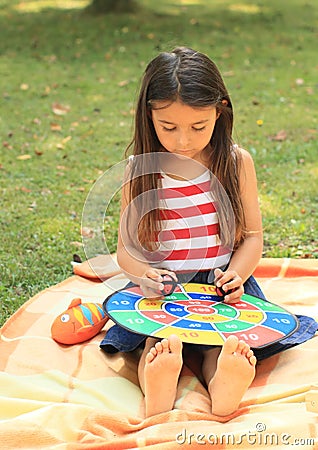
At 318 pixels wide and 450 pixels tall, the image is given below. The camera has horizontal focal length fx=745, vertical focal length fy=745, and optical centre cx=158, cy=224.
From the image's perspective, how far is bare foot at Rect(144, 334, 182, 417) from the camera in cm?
221

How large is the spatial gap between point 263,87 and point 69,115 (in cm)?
190

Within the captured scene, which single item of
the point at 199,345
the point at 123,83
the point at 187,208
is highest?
the point at 187,208

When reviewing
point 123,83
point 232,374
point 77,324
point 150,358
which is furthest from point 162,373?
point 123,83

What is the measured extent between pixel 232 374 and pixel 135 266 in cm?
64

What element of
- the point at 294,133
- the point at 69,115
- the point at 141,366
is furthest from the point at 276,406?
the point at 69,115

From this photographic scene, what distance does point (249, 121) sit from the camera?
5.91 metres

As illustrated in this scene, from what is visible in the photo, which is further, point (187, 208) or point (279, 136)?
point (279, 136)

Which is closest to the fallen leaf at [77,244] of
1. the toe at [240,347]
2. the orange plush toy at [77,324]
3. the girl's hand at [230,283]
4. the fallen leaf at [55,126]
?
the orange plush toy at [77,324]

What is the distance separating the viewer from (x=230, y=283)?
2.56 metres

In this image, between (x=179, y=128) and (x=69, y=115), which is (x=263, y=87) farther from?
(x=179, y=128)

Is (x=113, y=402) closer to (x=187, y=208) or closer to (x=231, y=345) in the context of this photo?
(x=231, y=345)

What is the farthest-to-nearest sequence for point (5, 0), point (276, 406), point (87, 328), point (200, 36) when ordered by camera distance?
point (5, 0)
point (200, 36)
point (87, 328)
point (276, 406)

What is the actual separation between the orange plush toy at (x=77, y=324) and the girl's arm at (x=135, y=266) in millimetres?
189

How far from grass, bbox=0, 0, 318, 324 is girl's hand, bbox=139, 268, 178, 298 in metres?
0.44
